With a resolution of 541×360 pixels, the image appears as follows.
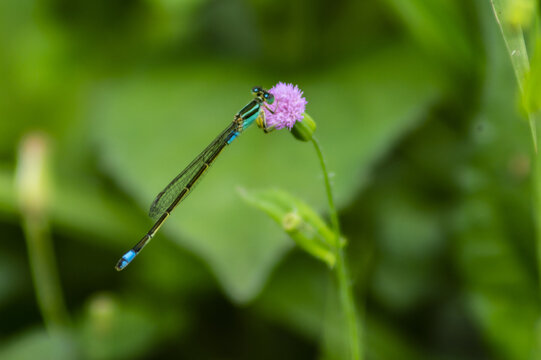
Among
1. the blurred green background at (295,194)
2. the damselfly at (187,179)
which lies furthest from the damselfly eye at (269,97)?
the blurred green background at (295,194)

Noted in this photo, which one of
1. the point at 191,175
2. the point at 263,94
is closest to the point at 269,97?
the point at 263,94

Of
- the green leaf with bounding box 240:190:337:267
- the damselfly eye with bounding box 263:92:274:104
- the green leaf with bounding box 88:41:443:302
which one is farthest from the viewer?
the green leaf with bounding box 88:41:443:302

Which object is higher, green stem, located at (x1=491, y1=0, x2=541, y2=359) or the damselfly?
the damselfly

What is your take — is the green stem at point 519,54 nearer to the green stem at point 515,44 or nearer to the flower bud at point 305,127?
the green stem at point 515,44

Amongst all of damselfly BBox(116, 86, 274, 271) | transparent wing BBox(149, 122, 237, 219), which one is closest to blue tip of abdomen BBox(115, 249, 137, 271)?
damselfly BBox(116, 86, 274, 271)

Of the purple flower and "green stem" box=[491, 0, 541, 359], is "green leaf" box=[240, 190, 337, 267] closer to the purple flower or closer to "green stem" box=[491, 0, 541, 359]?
the purple flower

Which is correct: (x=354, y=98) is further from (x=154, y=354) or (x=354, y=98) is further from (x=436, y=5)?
(x=154, y=354)

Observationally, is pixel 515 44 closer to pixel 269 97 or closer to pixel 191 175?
pixel 269 97
